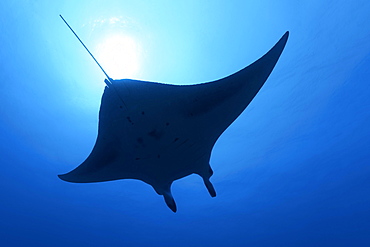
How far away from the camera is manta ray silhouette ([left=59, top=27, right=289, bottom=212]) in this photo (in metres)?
3.47

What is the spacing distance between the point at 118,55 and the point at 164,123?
4137 mm

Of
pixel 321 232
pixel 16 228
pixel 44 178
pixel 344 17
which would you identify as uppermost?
pixel 16 228

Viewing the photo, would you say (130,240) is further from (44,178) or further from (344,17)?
(344,17)

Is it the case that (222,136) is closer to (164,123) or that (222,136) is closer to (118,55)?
(118,55)

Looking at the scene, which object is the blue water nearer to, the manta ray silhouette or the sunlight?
the sunlight

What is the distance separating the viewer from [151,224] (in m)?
21.5

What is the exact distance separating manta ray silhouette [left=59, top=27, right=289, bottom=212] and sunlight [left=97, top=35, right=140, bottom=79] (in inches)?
141

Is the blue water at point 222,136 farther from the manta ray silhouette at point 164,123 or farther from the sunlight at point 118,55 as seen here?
the manta ray silhouette at point 164,123

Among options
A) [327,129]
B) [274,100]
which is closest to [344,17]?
[274,100]

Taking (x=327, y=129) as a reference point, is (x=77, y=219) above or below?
above

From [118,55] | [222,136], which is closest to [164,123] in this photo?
[118,55]

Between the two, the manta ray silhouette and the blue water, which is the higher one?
the blue water

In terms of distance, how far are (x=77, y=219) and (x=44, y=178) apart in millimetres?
6647

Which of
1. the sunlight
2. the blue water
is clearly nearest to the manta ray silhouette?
the sunlight
